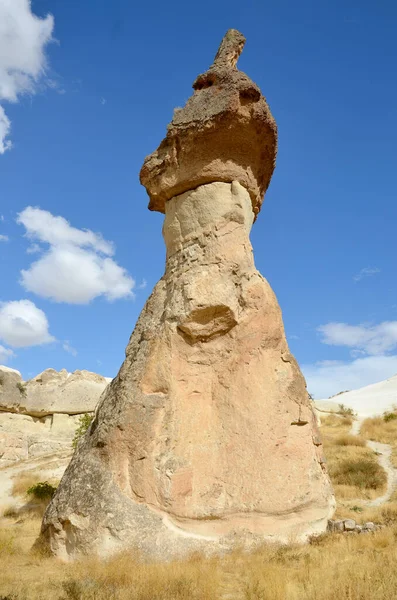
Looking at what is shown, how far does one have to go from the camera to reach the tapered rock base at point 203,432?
15.1 feet

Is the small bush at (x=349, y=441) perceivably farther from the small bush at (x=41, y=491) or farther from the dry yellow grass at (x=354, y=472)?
the small bush at (x=41, y=491)

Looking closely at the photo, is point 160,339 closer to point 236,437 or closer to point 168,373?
point 168,373

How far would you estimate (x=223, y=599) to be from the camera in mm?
3529

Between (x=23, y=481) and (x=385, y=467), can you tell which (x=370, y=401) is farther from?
(x=23, y=481)

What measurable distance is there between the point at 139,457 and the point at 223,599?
158 centimetres

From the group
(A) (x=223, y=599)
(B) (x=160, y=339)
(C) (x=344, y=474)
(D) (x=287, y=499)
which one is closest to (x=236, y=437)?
(D) (x=287, y=499)

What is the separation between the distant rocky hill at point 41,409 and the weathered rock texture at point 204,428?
31.3 feet

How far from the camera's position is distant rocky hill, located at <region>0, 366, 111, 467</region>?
13.9m

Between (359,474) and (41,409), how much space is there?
944 cm

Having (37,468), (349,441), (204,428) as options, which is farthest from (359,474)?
(37,468)

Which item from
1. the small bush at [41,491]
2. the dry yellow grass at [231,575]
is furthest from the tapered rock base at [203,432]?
the small bush at [41,491]

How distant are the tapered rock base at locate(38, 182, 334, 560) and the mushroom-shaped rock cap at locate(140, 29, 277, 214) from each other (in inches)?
18.5

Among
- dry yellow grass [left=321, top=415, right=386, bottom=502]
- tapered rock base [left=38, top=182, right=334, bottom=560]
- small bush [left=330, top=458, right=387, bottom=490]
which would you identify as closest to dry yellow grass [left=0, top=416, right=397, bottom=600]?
tapered rock base [left=38, top=182, right=334, bottom=560]

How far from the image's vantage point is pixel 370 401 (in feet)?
125
